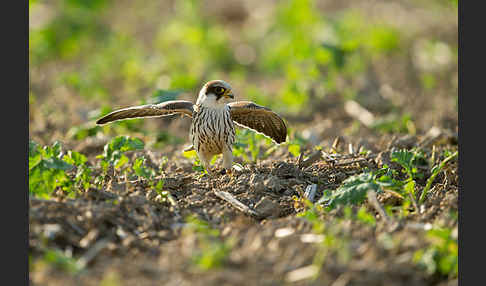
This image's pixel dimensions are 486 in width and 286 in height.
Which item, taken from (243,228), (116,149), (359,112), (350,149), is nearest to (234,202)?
(243,228)

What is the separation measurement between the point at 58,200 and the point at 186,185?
1.44 m

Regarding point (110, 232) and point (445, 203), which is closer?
point (110, 232)

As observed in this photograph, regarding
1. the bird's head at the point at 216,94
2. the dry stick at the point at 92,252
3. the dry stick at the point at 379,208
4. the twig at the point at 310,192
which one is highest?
the bird's head at the point at 216,94

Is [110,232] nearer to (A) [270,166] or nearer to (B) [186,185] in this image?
(B) [186,185]

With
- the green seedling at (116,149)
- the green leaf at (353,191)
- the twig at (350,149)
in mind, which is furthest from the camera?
the twig at (350,149)

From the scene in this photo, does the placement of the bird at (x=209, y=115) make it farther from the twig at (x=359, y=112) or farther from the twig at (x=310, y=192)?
the twig at (x=359, y=112)

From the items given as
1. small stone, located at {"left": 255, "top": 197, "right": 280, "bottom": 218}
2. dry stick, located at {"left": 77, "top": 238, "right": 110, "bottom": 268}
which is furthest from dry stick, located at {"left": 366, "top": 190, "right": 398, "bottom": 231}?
dry stick, located at {"left": 77, "top": 238, "right": 110, "bottom": 268}

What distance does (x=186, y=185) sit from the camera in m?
A: 6.23

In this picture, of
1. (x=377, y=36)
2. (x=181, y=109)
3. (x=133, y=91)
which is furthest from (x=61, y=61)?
(x=181, y=109)

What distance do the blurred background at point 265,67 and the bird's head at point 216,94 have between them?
4.38ft

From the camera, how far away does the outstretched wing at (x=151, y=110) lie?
6.49 metres

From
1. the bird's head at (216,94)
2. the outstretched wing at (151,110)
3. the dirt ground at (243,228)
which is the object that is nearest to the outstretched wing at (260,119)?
the bird's head at (216,94)

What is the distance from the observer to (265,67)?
1268 cm

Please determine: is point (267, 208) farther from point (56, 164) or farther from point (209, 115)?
point (56, 164)
